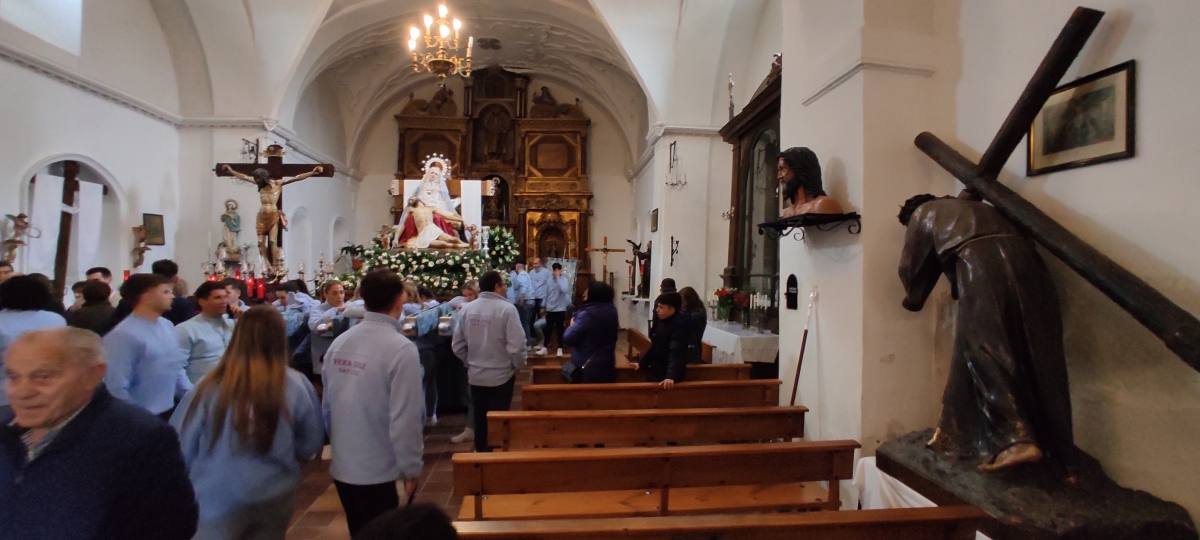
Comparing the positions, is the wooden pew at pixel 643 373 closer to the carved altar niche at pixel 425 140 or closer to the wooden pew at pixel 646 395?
the wooden pew at pixel 646 395

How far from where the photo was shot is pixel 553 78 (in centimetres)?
1636

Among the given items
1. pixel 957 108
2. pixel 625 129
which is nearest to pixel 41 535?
pixel 957 108

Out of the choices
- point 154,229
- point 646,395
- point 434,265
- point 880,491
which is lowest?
point 880,491

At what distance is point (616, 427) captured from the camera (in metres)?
3.35

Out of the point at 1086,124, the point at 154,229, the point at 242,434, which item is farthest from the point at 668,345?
the point at 154,229

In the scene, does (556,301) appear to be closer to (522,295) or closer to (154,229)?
(522,295)

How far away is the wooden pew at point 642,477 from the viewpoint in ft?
8.39

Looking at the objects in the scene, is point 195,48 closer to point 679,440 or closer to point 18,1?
point 18,1

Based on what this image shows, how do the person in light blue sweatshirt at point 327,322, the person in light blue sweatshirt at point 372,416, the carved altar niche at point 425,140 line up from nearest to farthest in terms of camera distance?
the person in light blue sweatshirt at point 372,416, the person in light blue sweatshirt at point 327,322, the carved altar niche at point 425,140

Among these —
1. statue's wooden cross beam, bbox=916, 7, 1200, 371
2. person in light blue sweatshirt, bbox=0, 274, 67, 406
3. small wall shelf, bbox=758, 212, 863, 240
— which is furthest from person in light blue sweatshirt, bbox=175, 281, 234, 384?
statue's wooden cross beam, bbox=916, 7, 1200, 371

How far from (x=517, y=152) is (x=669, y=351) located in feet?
42.4

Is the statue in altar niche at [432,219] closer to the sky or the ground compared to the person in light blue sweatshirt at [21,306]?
closer to the sky

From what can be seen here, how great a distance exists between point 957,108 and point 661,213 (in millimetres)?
6699

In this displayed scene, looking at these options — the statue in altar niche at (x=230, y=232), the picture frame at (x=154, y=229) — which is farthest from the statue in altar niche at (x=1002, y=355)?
the picture frame at (x=154, y=229)
